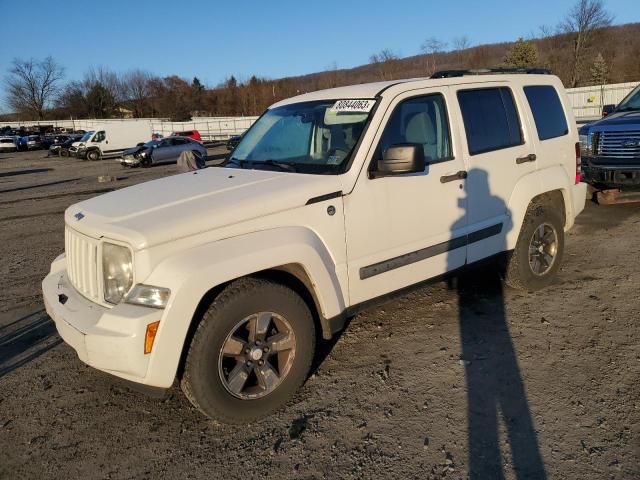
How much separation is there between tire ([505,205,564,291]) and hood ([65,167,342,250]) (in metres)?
2.27

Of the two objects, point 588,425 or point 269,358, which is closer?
point 588,425

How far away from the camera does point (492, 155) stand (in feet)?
14.2

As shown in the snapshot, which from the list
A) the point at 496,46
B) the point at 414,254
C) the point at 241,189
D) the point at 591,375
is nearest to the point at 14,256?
the point at 241,189

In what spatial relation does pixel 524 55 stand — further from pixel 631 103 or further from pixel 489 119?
pixel 489 119

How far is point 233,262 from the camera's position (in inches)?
113

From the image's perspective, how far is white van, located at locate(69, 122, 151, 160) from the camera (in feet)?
109

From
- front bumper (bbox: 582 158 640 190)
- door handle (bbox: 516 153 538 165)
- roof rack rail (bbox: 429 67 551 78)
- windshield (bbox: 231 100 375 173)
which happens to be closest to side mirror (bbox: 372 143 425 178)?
windshield (bbox: 231 100 375 173)

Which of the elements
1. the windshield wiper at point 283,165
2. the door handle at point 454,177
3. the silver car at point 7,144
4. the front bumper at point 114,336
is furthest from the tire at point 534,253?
the silver car at point 7,144

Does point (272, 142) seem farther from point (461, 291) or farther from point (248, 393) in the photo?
point (461, 291)

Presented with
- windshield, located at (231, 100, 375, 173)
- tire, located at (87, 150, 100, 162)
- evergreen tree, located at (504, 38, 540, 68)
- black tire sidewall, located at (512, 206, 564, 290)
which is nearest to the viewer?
windshield, located at (231, 100, 375, 173)

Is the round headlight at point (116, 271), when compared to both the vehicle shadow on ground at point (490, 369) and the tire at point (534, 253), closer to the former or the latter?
the vehicle shadow on ground at point (490, 369)

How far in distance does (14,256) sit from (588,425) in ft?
25.7

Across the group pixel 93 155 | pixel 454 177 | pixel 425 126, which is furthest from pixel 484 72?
pixel 93 155

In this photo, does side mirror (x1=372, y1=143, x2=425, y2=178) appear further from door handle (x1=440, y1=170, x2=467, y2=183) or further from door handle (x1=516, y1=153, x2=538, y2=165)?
door handle (x1=516, y1=153, x2=538, y2=165)
